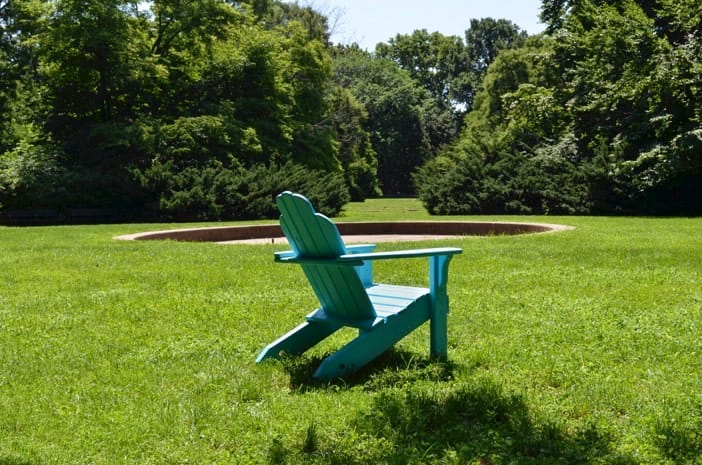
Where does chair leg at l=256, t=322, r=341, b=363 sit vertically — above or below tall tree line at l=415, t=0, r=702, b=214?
below

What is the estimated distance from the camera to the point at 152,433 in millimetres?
3230

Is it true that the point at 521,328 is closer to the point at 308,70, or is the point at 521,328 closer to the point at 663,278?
the point at 663,278

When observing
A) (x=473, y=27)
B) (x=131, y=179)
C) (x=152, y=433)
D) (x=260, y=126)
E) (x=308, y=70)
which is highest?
(x=473, y=27)

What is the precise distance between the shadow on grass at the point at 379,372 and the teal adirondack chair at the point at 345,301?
8 centimetres

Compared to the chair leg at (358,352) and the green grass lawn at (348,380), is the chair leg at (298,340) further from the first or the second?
the chair leg at (358,352)

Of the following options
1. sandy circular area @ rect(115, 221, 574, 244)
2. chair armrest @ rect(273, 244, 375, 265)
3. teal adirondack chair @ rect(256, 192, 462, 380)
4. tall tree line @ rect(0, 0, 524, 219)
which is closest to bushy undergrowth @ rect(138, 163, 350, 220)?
tall tree line @ rect(0, 0, 524, 219)

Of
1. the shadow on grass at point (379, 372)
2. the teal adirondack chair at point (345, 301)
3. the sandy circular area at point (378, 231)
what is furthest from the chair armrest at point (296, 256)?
the sandy circular area at point (378, 231)

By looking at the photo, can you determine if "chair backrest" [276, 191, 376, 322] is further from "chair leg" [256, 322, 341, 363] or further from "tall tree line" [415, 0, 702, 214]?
"tall tree line" [415, 0, 702, 214]

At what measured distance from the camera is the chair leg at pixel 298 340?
4414 mm

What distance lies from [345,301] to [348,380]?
48 cm

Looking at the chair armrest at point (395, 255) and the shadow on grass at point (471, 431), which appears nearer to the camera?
the shadow on grass at point (471, 431)

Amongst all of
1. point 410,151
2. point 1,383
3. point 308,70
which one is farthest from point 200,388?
point 410,151

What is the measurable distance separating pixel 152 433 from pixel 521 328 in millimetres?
3075

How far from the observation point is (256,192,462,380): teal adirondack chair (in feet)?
12.9
